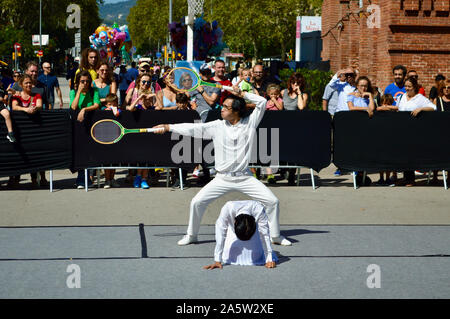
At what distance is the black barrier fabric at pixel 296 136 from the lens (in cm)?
1273

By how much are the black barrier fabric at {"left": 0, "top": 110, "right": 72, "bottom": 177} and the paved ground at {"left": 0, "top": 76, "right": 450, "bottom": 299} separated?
445mm

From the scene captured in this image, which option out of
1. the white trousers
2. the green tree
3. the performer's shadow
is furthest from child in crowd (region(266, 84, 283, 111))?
the green tree

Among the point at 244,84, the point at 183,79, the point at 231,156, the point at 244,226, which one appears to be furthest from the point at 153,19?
the point at 244,226

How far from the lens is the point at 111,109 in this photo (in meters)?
12.5

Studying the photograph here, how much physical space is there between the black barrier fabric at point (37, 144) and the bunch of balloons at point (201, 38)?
1217cm

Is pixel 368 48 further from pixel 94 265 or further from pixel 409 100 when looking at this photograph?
pixel 94 265

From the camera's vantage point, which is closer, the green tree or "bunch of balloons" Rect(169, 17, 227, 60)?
"bunch of balloons" Rect(169, 17, 227, 60)

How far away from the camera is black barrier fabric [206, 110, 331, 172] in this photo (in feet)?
41.8

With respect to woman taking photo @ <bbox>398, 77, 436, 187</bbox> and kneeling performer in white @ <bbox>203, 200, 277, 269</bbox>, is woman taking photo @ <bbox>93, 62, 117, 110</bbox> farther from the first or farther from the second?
kneeling performer in white @ <bbox>203, 200, 277, 269</bbox>

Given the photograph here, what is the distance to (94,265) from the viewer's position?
7.50m

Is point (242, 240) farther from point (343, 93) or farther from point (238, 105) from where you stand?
point (343, 93)

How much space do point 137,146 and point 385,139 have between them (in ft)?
14.2

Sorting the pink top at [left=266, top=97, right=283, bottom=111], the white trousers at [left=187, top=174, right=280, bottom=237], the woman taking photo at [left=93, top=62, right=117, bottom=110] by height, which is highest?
the woman taking photo at [left=93, top=62, right=117, bottom=110]

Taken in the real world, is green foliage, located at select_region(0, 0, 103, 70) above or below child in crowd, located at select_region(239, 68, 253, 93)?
above
